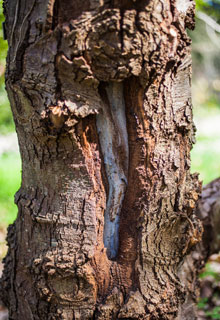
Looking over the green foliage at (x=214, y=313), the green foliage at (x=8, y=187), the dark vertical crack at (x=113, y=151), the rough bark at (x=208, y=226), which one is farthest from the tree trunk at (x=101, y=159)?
the green foliage at (x=8, y=187)

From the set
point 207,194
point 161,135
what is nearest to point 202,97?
point 207,194

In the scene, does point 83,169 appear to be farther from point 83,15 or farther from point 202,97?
point 202,97

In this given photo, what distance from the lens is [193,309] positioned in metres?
1.90

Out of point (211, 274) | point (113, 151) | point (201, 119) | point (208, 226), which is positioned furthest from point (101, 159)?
point (201, 119)

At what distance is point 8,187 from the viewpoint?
4898mm

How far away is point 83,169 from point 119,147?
0.65 ft

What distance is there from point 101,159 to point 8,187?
147 inches

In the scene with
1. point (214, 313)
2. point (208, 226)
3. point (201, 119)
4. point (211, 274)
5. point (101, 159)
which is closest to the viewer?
point (101, 159)

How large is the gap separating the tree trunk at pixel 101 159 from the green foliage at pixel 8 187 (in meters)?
2.56

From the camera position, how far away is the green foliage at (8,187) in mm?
4075

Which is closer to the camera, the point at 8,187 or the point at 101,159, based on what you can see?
the point at 101,159

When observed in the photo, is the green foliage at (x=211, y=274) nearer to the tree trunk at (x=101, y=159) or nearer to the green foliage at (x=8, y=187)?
the tree trunk at (x=101, y=159)

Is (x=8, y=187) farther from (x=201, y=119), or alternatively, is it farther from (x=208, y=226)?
(x=201, y=119)

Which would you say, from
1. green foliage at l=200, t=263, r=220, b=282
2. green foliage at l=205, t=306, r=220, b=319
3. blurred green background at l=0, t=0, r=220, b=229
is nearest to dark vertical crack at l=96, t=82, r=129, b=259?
green foliage at l=205, t=306, r=220, b=319
